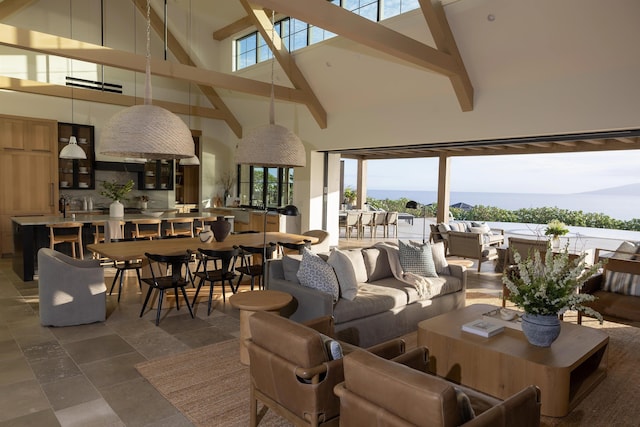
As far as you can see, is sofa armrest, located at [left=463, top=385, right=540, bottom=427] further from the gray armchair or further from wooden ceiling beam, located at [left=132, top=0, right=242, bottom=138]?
wooden ceiling beam, located at [left=132, top=0, right=242, bottom=138]

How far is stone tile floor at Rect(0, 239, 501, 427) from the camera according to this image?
2875 millimetres

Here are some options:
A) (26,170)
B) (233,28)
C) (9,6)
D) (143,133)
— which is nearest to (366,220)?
(233,28)

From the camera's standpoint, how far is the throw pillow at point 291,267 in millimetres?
4359

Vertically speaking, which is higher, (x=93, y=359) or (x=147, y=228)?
(x=147, y=228)

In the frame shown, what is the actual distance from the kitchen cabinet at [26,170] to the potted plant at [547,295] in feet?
28.3

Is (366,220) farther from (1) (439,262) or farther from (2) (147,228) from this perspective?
(1) (439,262)

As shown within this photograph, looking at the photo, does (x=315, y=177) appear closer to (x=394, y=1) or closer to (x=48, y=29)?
(x=394, y=1)

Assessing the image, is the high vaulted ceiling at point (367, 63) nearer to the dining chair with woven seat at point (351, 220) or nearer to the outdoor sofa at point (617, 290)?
the outdoor sofa at point (617, 290)

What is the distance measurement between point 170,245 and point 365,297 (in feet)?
8.67

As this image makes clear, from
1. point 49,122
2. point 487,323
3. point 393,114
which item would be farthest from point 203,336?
point 49,122

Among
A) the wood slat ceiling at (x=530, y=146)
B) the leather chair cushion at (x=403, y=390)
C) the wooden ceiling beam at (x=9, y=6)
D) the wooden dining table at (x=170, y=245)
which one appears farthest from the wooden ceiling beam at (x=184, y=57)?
the leather chair cushion at (x=403, y=390)

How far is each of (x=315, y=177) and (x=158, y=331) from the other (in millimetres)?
5924

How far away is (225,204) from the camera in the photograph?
11844 mm

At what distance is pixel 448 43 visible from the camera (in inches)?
239
